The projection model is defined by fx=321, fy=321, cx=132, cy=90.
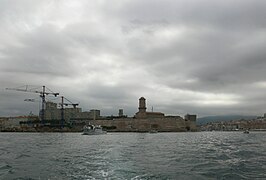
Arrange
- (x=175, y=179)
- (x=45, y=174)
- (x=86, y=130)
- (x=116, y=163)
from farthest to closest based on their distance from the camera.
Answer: (x=86, y=130) → (x=116, y=163) → (x=45, y=174) → (x=175, y=179)

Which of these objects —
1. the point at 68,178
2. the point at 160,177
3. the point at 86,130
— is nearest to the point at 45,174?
the point at 68,178

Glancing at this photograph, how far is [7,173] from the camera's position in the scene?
72.1 ft

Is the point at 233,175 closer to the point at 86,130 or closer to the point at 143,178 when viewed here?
the point at 143,178

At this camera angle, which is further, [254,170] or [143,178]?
[254,170]

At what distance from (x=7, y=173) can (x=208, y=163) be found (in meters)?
16.0

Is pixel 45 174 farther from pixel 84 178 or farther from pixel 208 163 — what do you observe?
pixel 208 163

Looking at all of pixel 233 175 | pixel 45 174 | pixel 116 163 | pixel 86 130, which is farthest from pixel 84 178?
pixel 86 130

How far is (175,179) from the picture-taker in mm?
20031

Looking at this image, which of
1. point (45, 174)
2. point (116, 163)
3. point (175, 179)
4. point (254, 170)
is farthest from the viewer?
point (116, 163)

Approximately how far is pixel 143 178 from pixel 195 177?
11.5 ft

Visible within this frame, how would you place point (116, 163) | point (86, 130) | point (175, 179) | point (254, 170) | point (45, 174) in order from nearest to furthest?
point (175, 179)
point (45, 174)
point (254, 170)
point (116, 163)
point (86, 130)

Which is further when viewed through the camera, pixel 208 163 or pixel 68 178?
pixel 208 163

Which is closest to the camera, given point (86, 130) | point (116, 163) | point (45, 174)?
point (45, 174)

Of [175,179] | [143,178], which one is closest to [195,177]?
[175,179]
